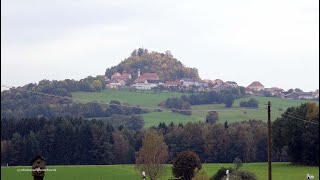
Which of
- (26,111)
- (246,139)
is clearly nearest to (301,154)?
(246,139)

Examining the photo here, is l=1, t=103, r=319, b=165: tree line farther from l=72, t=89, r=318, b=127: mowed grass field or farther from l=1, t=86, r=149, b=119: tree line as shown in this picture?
l=72, t=89, r=318, b=127: mowed grass field

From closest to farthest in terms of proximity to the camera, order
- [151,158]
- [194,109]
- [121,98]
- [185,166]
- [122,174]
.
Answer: [185,166] → [151,158] → [122,174] → [194,109] → [121,98]

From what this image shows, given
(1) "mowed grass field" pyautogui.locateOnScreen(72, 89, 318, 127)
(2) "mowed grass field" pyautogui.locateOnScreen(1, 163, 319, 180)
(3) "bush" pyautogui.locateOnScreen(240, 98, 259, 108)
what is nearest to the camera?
(2) "mowed grass field" pyautogui.locateOnScreen(1, 163, 319, 180)

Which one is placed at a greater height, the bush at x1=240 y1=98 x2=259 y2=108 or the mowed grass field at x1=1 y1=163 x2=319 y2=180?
the bush at x1=240 y1=98 x2=259 y2=108

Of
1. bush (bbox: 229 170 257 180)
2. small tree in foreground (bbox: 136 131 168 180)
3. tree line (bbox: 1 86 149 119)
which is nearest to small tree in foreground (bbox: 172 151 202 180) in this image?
small tree in foreground (bbox: 136 131 168 180)

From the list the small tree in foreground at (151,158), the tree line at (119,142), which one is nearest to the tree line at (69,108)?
the tree line at (119,142)

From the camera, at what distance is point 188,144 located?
10225cm

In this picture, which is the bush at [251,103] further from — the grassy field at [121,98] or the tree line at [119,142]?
the tree line at [119,142]

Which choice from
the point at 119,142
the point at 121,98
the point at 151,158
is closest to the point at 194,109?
the point at 121,98

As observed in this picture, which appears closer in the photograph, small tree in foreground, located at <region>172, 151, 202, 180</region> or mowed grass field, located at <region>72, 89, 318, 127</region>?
small tree in foreground, located at <region>172, 151, 202, 180</region>

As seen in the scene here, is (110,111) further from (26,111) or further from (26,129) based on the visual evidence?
(26,129)

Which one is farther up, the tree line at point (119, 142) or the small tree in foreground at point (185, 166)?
the small tree in foreground at point (185, 166)

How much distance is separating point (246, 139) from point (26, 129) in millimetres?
29901

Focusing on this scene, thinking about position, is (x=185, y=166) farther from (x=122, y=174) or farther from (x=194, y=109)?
(x=194, y=109)
